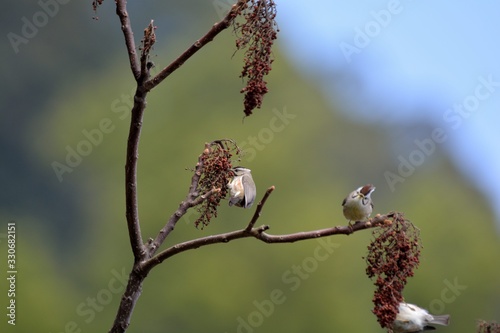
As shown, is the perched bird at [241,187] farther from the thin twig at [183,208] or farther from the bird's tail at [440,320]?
the bird's tail at [440,320]

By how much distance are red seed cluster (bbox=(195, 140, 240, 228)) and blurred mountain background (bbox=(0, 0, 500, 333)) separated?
→ 10.00 meters

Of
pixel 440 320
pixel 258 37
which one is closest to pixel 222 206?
pixel 440 320

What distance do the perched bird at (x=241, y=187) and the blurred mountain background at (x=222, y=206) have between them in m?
9.79

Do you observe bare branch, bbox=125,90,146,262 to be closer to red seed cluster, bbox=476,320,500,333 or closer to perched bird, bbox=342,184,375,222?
perched bird, bbox=342,184,375,222

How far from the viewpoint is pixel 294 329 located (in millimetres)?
14297

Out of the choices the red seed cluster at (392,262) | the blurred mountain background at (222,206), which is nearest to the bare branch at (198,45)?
the red seed cluster at (392,262)

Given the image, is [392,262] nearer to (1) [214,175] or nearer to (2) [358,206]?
(2) [358,206]

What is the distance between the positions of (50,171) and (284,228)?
18.5 ft

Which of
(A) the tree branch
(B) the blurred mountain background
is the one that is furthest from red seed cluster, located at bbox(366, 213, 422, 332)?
(B) the blurred mountain background

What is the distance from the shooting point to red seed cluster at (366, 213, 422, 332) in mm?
2070

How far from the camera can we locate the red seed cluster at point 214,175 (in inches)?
91.6

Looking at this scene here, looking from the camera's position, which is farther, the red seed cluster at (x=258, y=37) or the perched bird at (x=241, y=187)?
the perched bird at (x=241, y=187)

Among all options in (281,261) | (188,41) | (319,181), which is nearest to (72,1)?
(188,41)

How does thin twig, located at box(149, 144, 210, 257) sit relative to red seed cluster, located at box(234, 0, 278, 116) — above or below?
below
